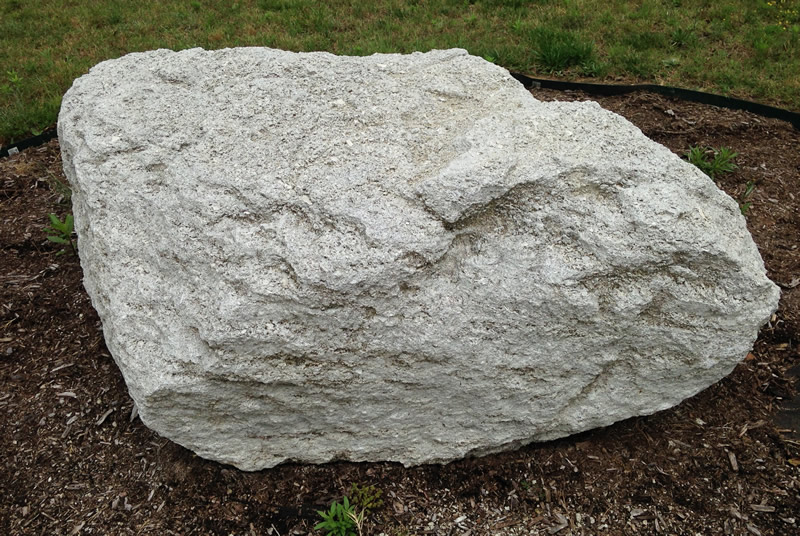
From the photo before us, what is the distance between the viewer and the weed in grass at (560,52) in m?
5.29

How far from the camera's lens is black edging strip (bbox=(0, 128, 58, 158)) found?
4.75 meters

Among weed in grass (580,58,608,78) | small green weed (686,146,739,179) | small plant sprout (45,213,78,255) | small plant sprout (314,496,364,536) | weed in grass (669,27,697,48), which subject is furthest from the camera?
weed in grass (669,27,697,48)

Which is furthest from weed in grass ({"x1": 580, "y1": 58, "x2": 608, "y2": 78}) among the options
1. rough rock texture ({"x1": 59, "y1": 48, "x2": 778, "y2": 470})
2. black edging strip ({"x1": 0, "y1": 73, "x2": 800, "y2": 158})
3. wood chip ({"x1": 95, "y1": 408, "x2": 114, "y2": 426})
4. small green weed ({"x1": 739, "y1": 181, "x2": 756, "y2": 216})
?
wood chip ({"x1": 95, "y1": 408, "x2": 114, "y2": 426})

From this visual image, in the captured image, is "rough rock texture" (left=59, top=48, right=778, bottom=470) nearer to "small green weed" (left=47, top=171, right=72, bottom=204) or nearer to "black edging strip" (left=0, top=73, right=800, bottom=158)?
"small green weed" (left=47, top=171, right=72, bottom=204)

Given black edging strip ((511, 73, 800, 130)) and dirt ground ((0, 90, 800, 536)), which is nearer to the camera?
dirt ground ((0, 90, 800, 536))

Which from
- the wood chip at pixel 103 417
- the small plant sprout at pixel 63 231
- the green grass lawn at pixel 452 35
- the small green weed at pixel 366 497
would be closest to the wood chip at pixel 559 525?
the small green weed at pixel 366 497

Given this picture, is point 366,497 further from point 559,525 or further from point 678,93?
point 678,93

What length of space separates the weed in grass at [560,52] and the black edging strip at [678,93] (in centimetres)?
28

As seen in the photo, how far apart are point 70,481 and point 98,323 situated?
0.87 metres

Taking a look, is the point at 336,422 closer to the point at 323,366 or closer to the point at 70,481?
the point at 323,366

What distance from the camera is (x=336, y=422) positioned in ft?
8.23

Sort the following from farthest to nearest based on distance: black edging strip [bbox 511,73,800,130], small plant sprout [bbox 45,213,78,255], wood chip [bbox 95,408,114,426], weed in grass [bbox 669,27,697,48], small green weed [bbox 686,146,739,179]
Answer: weed in grass [bbox 669,27,697,48], black edging strip [bbox 511,73,800,130], small green weed [bbox 686,146,739,179], small plant sprout [bbox 45,213,78,255], wood chip [bbox 95,408,114,426]

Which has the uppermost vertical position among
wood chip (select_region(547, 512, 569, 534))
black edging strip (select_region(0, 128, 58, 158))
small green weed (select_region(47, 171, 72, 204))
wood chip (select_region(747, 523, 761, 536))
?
wood chip (select_region(747, 523, 761, 536))

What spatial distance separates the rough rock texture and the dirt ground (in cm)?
17
